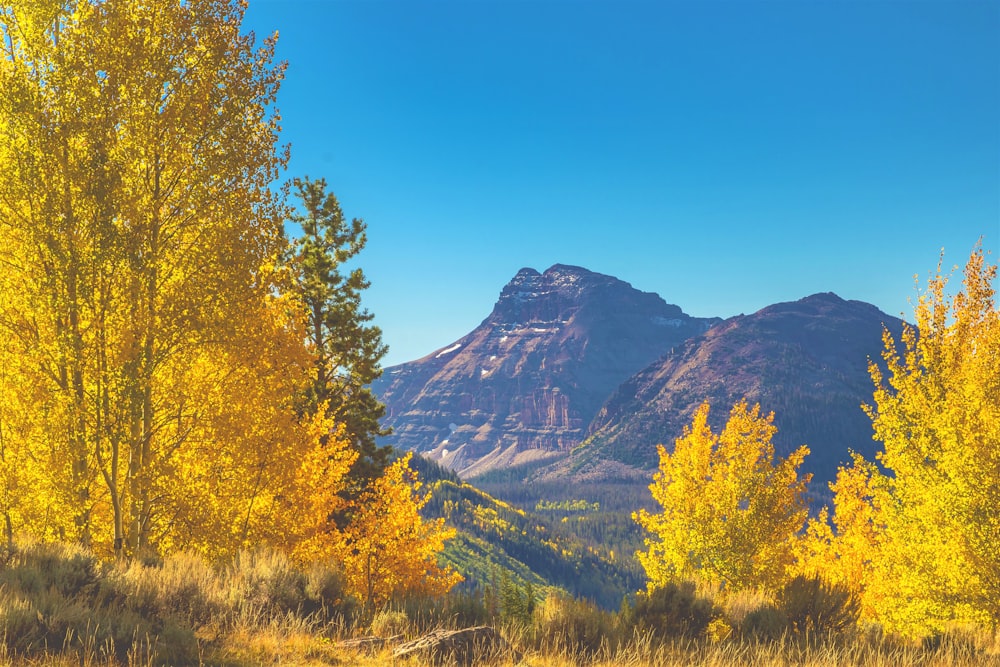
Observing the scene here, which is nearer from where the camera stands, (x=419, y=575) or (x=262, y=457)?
(x=262, y=457)

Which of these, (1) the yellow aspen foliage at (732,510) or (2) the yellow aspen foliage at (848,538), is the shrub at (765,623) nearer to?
(1) the yellow aspen foliage at (732,510)

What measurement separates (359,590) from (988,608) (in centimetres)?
2091

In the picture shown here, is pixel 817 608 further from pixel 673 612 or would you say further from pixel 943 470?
pixel 943 470

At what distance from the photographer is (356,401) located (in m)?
27.6

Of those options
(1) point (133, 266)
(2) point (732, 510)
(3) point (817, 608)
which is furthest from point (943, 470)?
(1) point (133, 266)

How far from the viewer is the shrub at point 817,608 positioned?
34.9 ft

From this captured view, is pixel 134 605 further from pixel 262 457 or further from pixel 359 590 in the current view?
pixel 359 590

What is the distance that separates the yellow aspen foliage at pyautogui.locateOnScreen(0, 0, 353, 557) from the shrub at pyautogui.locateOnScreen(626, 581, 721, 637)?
8.18m

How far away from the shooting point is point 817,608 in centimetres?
1084

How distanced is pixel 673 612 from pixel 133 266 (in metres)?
11.3

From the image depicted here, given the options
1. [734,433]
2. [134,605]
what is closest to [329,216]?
[734,433]

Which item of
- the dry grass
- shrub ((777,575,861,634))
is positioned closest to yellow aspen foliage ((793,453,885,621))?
shrub ((777,575,861,634))

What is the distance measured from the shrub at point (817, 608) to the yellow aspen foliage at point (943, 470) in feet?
20.9

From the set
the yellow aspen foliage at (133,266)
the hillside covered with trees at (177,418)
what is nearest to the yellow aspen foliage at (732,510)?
the hillside covered with trees at (177,418)
